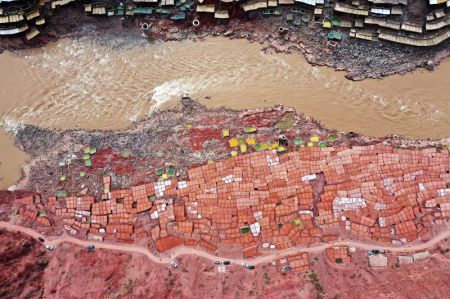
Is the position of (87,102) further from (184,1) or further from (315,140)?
(315,140)

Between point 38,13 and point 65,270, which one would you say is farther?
point 38,13

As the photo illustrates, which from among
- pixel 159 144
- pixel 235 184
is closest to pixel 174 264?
pixel 235 184

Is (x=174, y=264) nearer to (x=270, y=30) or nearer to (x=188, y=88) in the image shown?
(x=188, y=88)

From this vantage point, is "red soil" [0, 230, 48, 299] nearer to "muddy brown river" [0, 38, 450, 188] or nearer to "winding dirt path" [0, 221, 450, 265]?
"winding dirt path" [0, 221, 450, 265]

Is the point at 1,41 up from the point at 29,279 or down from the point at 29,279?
up

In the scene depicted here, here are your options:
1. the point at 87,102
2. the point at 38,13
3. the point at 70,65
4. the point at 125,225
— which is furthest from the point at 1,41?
the point at 125,225

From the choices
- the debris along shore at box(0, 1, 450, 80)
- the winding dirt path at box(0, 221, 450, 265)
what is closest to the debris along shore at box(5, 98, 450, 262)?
the winding dirt path at box(0, 221, 450, 265)

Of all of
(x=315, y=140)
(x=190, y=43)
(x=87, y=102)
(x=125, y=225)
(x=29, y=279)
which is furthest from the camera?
(x=190, y=43)

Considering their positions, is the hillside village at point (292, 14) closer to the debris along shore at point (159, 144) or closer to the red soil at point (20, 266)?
the debris along shore at point (159, 144)
